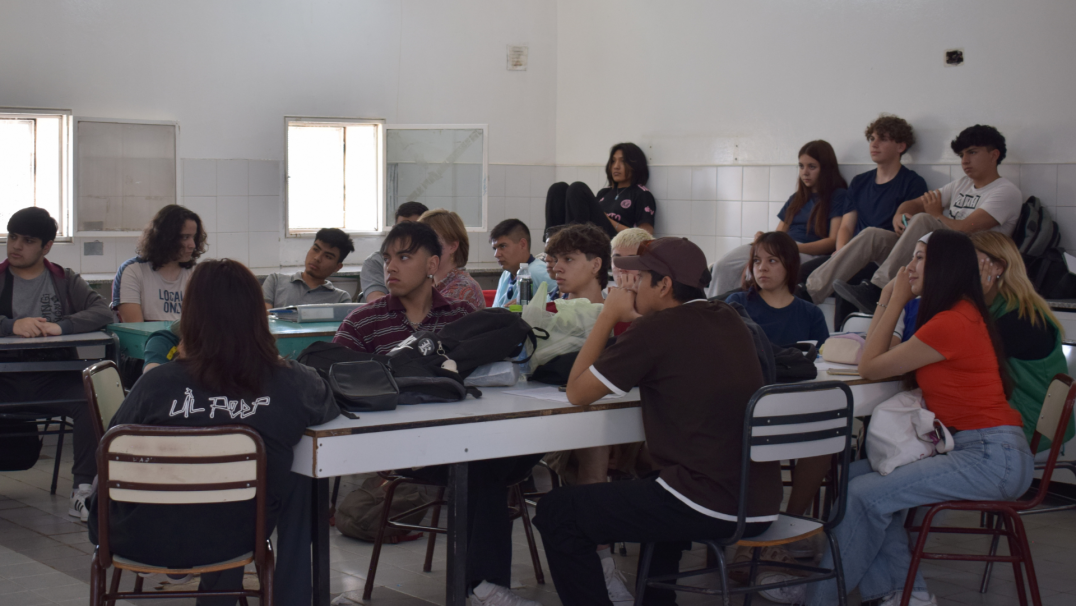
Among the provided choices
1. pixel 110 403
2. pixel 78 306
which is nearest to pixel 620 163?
pixel 78 306

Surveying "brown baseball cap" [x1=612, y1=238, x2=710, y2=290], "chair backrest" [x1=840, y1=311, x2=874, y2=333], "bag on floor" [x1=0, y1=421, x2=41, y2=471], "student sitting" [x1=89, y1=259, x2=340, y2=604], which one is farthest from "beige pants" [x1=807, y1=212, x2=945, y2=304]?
"bag on floor" [x1=0, y1=421, x2=41, y2=471]

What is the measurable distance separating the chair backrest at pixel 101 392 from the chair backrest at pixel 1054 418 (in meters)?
2.48

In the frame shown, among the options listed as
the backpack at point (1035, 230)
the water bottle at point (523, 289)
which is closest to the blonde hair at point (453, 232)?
the water bottle at point (523, 289)

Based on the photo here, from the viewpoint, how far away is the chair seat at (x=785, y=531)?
2.54m

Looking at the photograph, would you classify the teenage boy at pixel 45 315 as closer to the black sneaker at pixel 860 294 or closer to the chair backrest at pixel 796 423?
the chair backrest at pixel 796 423

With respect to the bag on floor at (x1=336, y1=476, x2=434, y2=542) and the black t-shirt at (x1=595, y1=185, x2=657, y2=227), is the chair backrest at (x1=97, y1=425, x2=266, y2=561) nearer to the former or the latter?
the bag on floor at (x1=336, y1=476, x2=434, y2=542)

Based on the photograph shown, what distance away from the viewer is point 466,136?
7277mm

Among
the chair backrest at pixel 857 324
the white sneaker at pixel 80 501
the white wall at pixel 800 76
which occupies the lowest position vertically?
the white sneaker at pixel 80 501

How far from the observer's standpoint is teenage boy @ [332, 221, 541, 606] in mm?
2912

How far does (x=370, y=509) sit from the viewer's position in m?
3.75

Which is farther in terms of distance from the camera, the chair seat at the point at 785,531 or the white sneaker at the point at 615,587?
the white sneaker at the point at 615,587

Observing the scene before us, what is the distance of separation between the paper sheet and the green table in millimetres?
1540

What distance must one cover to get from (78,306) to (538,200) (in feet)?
14.2

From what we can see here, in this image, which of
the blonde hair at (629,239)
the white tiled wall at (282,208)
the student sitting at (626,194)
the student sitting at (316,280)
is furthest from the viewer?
the student sitting at (626,194)
